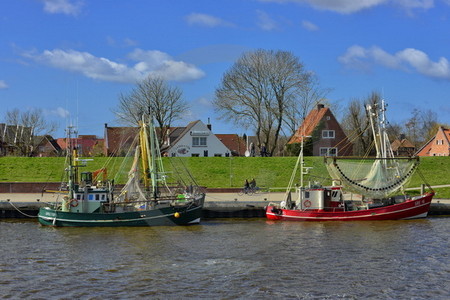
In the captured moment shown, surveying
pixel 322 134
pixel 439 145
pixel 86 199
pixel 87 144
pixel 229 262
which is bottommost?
pixel 229 262

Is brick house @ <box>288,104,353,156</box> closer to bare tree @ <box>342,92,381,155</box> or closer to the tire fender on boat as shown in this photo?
bare tree @ <box>342,92,381,155</box>

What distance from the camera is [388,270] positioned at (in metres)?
27.6

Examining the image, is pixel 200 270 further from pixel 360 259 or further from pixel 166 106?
pixel 166 106

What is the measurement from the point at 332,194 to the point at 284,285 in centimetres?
2232

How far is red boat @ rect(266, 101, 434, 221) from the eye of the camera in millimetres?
45594

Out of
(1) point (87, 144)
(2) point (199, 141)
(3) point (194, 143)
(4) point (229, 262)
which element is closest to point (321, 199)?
(4) point (229, 262)

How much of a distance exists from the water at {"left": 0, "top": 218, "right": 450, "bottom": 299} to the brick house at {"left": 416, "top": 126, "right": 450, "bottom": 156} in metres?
70.2

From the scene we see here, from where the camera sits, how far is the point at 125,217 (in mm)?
42938

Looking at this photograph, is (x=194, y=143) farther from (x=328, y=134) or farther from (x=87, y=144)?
(x=87, y=144)

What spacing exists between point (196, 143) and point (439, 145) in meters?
45.1

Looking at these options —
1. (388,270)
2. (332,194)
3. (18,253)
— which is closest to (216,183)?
(332,194)

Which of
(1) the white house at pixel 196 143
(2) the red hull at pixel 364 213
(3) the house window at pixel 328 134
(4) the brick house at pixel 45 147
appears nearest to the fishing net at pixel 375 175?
(2) the red hull at pixel 364 213

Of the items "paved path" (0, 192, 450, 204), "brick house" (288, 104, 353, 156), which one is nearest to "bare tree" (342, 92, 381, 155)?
"brick house" (288, 104, 353, 156)

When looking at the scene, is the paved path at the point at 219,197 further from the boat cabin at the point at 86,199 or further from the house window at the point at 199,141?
the house window at the point at 199,141
